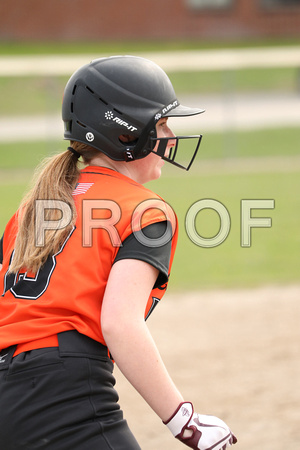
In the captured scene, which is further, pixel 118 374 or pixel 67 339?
pixel 118 374

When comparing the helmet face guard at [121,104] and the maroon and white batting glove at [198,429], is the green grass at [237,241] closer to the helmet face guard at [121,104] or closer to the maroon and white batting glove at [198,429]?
the helmet face guard at [121,104]

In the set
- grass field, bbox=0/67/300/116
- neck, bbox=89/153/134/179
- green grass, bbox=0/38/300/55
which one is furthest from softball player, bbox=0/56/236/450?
green grass, bbox=0/38/300/55

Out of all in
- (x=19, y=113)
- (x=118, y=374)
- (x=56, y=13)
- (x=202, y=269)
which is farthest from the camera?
(x=56, y=13)

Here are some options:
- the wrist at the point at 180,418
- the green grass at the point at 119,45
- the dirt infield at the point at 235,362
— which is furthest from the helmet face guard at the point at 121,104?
the green grass at the point at 119,45

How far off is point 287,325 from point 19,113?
16.0 metres

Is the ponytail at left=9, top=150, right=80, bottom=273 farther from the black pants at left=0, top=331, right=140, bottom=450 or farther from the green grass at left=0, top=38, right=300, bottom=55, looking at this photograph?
the green grass at left=0, top=38, right=300, bottom=55

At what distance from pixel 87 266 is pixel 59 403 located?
0.40m

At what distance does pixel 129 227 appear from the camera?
6.57 ft

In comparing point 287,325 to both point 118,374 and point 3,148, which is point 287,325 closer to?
point 118,374

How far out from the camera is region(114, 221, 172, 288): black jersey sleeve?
1964 millimetres

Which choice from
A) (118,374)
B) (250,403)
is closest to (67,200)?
(250,403)

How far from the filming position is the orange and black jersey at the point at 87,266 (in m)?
1.99

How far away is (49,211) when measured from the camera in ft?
6.98

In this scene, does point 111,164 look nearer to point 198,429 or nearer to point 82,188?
point 82,188
